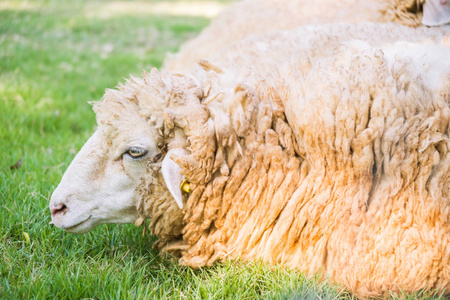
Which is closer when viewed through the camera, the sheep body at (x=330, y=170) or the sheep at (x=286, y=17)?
the sheep body at (x=330, y=170)

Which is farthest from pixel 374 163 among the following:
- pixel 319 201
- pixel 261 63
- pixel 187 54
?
pixel 187 54

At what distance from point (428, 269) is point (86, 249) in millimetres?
1638

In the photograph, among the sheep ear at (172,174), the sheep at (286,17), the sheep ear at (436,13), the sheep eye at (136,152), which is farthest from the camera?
Answer: the sheep at (286,17)

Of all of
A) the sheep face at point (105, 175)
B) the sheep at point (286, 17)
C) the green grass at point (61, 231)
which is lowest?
the green grass at point (61, 231)

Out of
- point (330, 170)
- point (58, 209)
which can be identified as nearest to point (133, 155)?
point (58, 209)

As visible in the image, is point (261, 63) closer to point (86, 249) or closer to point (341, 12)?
point (341, 12)

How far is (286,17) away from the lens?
4.13 metres

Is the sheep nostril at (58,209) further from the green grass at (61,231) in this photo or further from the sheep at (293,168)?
the green grass at (61,231)

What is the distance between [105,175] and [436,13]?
8.37ft

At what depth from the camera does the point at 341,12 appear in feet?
12.8

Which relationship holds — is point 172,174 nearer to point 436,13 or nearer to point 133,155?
point 133,155

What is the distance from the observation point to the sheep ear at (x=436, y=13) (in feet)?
10.4

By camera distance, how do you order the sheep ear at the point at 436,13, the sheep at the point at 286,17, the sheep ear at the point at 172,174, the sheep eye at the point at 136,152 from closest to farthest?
1. the sheep ear at the point at 172,174
2. the sheep eye at the point at 136,152
3. the sheep ear at the point at 436,13
4. the sheep at the point at 286,17

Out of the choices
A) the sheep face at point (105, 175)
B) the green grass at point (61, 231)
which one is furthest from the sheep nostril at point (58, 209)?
the green grass at point (61, 231)
